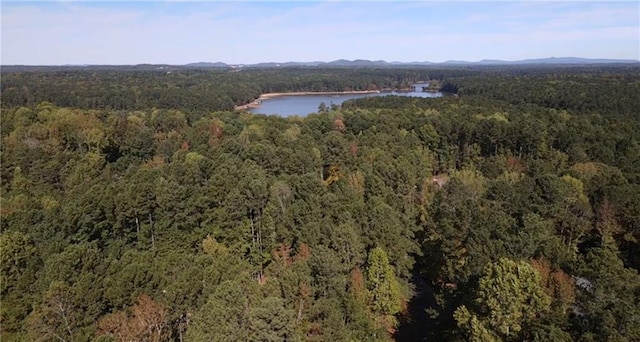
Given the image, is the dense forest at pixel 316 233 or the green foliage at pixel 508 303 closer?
the green foliage at pixel 508 303

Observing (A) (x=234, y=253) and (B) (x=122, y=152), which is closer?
(A) (x=234, y=253)

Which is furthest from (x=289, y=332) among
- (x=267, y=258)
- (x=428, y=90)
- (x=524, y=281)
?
(x=428, y=90)

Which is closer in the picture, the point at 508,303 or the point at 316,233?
the point at 508,303

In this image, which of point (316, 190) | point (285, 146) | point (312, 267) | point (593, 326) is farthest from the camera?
point (285, 146)

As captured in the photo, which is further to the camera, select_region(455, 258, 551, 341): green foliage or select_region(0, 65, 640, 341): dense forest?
select_region(0, 65, 640, 341): dense forest

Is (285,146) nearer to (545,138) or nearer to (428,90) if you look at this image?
(545,138)

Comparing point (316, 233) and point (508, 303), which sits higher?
point (316, 233)

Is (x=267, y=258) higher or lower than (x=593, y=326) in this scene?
lower

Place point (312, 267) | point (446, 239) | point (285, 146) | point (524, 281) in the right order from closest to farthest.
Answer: point (524, 281) → point (312, 267) → point (446, 239) → point (285, 146)
